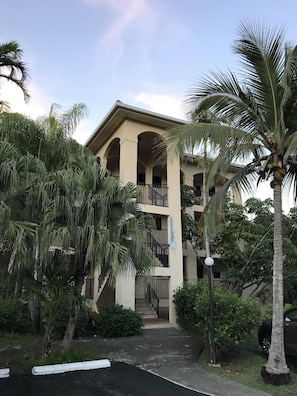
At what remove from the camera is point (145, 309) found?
1641 centimetres

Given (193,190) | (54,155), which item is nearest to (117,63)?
(54,155)

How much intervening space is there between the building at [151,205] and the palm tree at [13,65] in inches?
174

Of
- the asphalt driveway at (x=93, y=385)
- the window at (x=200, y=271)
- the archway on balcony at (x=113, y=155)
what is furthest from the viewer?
the window at (x=200, y=271)

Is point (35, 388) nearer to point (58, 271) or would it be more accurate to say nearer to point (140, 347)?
point (58, 271)

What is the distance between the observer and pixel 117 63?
11.0 meters

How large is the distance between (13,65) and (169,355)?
11.1 metres

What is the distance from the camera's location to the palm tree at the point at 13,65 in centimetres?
1141

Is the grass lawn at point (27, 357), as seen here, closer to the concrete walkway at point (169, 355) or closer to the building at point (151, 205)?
the concrete walkway at point (169, 355)

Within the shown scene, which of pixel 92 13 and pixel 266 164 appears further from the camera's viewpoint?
pixel 92 13

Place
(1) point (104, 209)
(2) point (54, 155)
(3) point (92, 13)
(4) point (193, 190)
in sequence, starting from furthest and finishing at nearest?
(4) point (193, 190), (3) point (92, 13), (2) point (54, 155), (1) point (104, 209)

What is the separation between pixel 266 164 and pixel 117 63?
6019mm

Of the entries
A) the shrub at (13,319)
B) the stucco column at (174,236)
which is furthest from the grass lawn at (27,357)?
the stucco column at (174,236)

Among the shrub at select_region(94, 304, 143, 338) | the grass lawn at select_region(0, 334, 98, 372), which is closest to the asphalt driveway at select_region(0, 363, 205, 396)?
the grass lawn at select_region(0, 334, 98, 372)

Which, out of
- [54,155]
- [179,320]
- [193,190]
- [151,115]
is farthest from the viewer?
[193,190]
